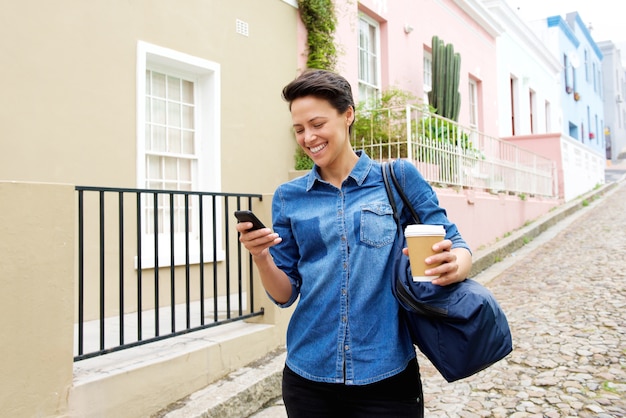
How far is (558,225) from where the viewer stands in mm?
11773

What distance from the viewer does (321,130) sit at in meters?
1.68

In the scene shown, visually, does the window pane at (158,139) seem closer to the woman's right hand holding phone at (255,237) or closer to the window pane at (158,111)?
the window pane at (158,111)

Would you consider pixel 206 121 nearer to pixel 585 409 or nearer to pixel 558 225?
pixel 585 409

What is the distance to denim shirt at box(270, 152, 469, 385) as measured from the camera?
157 centimetres

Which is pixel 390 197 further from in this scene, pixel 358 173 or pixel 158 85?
pixel 158 85

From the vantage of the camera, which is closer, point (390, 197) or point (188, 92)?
point (390, 197)

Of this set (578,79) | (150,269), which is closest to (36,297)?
(150,269)

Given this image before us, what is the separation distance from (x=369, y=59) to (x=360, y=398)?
8.82 meters

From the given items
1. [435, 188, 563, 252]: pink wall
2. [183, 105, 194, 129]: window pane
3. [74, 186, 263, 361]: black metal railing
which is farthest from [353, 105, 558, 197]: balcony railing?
[74, 186, 263, 361]: black metal railing

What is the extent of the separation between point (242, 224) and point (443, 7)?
39.2 ft

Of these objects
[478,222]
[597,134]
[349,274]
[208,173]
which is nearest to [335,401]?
[349,274]

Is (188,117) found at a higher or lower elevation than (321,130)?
higher

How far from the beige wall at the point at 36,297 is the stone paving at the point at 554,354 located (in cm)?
137

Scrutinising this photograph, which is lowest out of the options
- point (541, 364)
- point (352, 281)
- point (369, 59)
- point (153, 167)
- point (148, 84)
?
point (541, 364)
